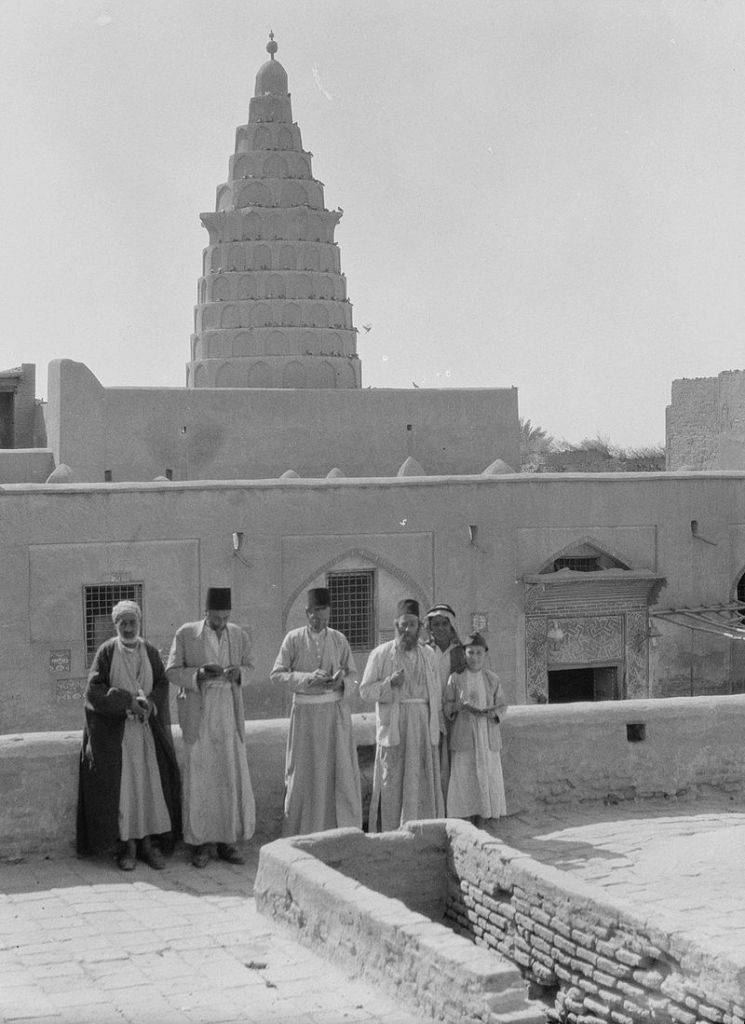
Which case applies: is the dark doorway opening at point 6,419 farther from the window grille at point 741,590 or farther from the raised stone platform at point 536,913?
the raised stone platform at point 536,913

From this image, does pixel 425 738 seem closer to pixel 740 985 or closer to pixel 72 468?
pixel 740 985

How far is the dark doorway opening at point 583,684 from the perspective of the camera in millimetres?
22188

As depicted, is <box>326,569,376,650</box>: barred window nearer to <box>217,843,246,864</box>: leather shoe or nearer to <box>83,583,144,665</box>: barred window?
<box>83,583,144,665</box>: barred window

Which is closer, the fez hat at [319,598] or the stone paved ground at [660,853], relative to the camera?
the stone paved ground at [660,853]

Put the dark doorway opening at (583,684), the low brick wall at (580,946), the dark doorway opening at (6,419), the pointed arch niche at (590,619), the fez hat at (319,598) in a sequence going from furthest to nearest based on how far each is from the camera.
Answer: the dark doorway opening at (6,419)
the dark doorway opening at (583,684)
the pointed arch niche at (590,619)
the fez hat at (319,598)
the low brick wall at (580,946)

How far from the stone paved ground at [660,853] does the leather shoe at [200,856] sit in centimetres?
199

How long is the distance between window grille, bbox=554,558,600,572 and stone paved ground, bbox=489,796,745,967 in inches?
412

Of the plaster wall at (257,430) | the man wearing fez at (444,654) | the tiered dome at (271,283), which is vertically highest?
the tiered dome at (271,283)

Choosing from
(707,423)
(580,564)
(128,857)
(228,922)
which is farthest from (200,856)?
(707,423)

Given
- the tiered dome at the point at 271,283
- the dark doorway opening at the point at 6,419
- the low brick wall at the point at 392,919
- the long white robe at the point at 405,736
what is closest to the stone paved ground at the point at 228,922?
the low brick wall at the point at 392,919

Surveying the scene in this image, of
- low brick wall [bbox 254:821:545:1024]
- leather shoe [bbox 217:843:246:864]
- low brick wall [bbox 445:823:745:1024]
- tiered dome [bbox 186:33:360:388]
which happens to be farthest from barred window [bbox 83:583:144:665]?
tiered dome [bbox 186:33:360:388]

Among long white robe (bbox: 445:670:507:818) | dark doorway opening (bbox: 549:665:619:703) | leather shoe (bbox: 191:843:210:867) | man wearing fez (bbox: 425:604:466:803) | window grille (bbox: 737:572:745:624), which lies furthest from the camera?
window grille (bbox: 737:572:745:624)

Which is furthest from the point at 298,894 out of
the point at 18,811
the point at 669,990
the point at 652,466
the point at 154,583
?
the point at 652,466

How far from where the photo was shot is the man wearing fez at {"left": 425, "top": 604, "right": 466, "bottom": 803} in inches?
403
